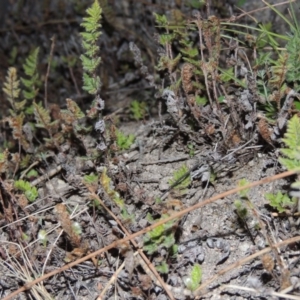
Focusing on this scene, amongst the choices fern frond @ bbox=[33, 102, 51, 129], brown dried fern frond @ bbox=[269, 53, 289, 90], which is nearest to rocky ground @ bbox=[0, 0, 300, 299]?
fern frond @ bbox=[33, 102, 51, 129]

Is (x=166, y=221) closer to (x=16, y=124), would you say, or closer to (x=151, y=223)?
(x=151, y=223)

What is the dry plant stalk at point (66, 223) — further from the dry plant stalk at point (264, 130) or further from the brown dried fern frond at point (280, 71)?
the brown dried fern frond at point (280, 71)

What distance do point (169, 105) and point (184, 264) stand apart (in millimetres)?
627

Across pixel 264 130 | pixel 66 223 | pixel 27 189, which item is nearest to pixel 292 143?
pixel 264 130

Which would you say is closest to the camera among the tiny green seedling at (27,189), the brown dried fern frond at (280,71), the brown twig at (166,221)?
the brown twig at (166,221)

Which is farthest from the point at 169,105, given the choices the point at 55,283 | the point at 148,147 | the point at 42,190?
the point at 55,283

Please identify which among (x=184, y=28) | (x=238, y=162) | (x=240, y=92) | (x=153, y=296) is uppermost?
(x=184, y=28)

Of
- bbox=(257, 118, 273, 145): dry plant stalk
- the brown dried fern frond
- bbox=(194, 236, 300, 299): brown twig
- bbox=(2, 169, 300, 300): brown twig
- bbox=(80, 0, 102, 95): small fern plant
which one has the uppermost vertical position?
bbox=(80, 0, 102, 95): small fern plant

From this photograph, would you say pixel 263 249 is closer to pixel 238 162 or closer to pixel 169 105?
pixel 238 162

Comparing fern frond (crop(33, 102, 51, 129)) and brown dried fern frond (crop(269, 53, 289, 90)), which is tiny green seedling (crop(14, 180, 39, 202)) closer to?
fern frond (crop(33, 102, 51, 129))

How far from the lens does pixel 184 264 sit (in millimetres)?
1815

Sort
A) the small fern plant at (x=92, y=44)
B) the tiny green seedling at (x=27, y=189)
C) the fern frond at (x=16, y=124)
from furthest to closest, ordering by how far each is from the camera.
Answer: the fern frond at (x=16, y=124) < the tiny green seedling at (x=27, y=189) < the small fern plant at (x=92, y=44)

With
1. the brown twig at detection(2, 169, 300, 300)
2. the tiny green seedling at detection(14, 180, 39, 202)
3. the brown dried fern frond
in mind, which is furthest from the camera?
the tiny green seedling at detection(14, 180, 39, 202)

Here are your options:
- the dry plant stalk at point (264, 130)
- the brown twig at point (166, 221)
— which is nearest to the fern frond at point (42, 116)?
the brown twig at point (166, 221)
